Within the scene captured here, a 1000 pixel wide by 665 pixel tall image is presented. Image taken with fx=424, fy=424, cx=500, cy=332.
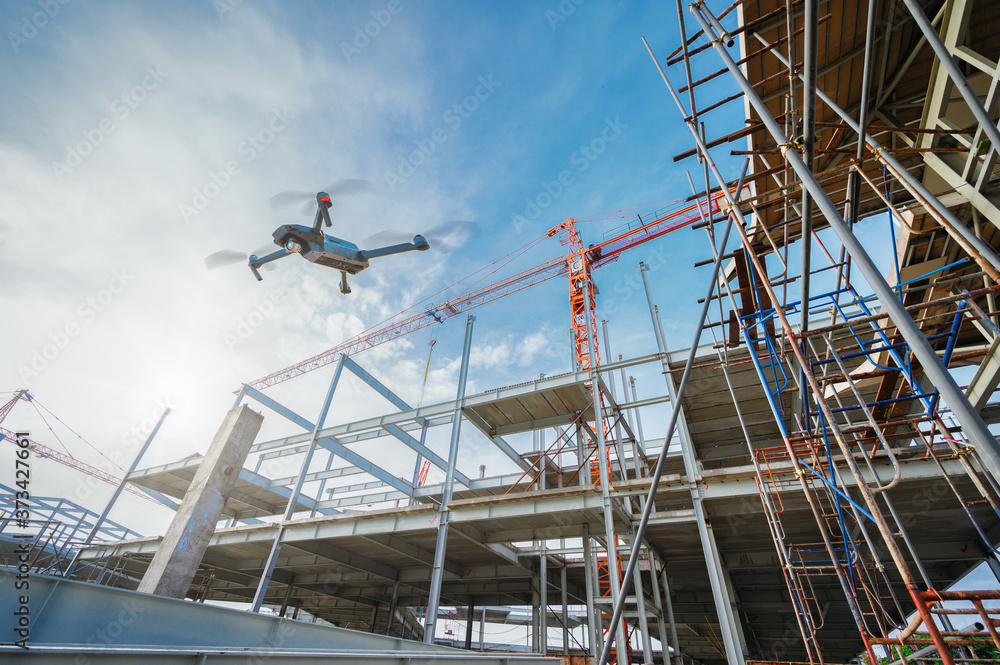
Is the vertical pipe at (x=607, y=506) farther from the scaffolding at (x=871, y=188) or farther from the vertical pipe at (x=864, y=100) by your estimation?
the vertical pipe at (x=864, y=100)

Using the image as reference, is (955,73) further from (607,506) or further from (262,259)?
(262,259)

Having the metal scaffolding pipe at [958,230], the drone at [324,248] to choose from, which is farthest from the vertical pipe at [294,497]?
the metal scaffolding pipe at [958,230]

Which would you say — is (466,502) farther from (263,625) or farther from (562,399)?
(263,625)

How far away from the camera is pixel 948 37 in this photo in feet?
17.4

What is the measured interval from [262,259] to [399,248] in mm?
6076

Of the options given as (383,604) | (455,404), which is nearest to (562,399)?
(455,404)

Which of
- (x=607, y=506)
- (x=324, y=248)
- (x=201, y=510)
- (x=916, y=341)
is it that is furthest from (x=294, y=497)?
(x=916, y=341)

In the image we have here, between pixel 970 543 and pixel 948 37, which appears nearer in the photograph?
pixel 948 37

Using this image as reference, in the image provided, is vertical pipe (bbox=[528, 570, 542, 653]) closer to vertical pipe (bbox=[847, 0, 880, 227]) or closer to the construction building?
the construction building

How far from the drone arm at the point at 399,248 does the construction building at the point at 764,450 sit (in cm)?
528

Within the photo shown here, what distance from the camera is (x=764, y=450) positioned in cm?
956

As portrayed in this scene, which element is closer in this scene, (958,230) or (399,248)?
(958,230)

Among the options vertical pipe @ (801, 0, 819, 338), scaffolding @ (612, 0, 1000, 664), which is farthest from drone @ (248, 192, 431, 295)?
vertical pipe @ (801, 0, 819, 338)

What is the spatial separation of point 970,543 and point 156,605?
62.8ft
